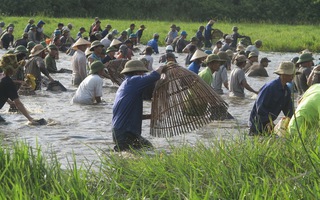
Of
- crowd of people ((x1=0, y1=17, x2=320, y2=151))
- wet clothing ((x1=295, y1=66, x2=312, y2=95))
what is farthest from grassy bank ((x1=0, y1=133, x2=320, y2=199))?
wet clothing ((x1=295, y1=66, x2=312, y2=95))

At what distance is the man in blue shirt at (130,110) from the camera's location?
8828mm

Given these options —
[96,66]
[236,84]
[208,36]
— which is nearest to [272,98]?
[96,66]

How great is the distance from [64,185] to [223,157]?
56.8 inches

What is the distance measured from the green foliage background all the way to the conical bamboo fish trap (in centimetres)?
4338

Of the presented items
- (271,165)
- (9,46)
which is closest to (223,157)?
(271,165)

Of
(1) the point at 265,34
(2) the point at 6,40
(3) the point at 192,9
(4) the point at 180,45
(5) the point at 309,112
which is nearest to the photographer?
(5) the point at 309,112

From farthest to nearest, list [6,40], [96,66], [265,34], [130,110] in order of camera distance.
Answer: [265,34]
[6,40]
[96,66]
[130,110]

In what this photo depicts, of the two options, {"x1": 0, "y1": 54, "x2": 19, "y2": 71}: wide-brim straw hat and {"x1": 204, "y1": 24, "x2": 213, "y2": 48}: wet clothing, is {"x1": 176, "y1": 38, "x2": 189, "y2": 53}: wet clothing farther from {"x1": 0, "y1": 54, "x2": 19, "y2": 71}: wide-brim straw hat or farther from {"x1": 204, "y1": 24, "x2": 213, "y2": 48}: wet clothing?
{"x1": 0, "y1": 54, "x2": 19, "y2": 71}: wide-brim straw hat

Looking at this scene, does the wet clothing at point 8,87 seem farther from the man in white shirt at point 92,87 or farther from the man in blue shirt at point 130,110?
the man in blue shirt at point 130,110

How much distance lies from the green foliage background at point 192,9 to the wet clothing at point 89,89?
37653mm

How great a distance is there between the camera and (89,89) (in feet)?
46.2

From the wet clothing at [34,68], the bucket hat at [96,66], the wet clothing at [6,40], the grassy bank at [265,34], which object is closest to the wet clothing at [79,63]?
the wet clothing at [34,68]

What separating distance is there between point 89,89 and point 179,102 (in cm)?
584

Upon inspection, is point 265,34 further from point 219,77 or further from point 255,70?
point 219,77
